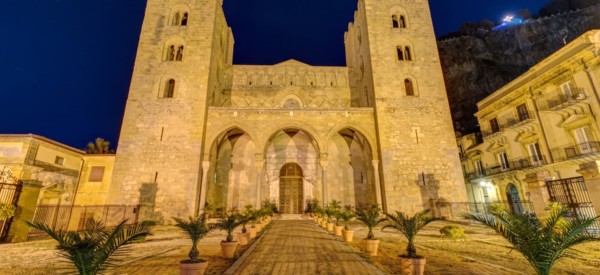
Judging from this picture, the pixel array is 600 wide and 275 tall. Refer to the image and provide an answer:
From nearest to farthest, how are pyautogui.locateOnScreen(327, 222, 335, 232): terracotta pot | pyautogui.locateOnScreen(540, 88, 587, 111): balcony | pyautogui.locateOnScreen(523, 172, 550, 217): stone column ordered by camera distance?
1. pyautogui.locateOnScreen(523, 172, 550, 217): stone column
2. pyautogui.locateOnScreen(327, 222, 335, 232): terracotta pot
3. pyautogui.locateOnScreen(540, 88, 587, 111): balcony

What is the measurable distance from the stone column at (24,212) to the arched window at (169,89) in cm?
813

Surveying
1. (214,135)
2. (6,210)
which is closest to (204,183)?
(214,135)

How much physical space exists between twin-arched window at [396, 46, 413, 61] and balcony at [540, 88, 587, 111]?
28.2 feet

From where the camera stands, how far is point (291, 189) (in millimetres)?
18297

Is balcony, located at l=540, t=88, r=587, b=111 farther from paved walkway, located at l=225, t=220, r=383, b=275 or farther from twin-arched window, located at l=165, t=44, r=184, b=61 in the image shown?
twin-arched window, located at l=165, t=44, r=184, b=61

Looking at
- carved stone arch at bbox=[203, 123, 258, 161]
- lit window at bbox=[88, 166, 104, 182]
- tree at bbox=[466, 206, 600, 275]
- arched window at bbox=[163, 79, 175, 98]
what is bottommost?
tree at bbox=[466, 206, 600, 275]

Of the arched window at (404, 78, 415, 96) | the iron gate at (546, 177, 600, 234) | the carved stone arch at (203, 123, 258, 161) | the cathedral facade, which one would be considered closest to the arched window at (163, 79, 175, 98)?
the cathedral facade

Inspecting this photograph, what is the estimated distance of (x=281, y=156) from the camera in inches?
736

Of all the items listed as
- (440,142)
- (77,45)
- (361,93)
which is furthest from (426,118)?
(77,45)

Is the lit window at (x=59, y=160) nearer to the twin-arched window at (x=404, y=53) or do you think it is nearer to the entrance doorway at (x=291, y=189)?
the entrance doorway at (x=291, y=189)

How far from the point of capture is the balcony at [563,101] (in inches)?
556

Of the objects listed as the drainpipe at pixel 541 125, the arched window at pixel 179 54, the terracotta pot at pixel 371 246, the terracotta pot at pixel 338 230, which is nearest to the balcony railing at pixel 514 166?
the drainpipe at pixel 541 125

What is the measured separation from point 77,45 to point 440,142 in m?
84.4

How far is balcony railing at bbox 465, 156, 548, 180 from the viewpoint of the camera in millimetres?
16653
